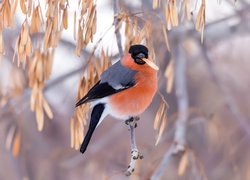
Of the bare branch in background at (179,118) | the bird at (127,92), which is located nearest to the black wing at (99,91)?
the bird at (127,92)

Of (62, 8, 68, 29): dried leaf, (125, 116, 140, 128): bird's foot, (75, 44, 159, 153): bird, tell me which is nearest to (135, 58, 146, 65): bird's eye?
(75, 44, 159, 153): bird

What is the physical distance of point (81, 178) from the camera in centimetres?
388

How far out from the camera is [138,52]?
2.16 m

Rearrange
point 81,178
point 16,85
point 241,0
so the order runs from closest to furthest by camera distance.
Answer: point 16,85, point 241,0, point 81,178

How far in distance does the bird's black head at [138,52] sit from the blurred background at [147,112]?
3 cm

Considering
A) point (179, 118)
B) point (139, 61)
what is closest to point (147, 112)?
point (179, 118)

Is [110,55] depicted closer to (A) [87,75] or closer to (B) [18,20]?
(A) [87,75]

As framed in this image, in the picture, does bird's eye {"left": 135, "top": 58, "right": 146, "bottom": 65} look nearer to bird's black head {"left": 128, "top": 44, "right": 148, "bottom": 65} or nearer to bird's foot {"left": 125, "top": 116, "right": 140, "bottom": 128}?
bird's black head {"left": 128, "top": 44, "right": 148, "bottom": 65}

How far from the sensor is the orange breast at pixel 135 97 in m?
2.18

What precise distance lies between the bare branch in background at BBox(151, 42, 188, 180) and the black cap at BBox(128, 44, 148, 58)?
18.0 inches

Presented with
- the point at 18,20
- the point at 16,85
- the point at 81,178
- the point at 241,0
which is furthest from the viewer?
the point at 81,178

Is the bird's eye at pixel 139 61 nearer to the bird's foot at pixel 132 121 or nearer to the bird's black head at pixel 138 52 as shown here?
the bird's black head at pixel 138 52

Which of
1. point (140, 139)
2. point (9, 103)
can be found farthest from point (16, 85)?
point (140, 139)

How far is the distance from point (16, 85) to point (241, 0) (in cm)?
111
